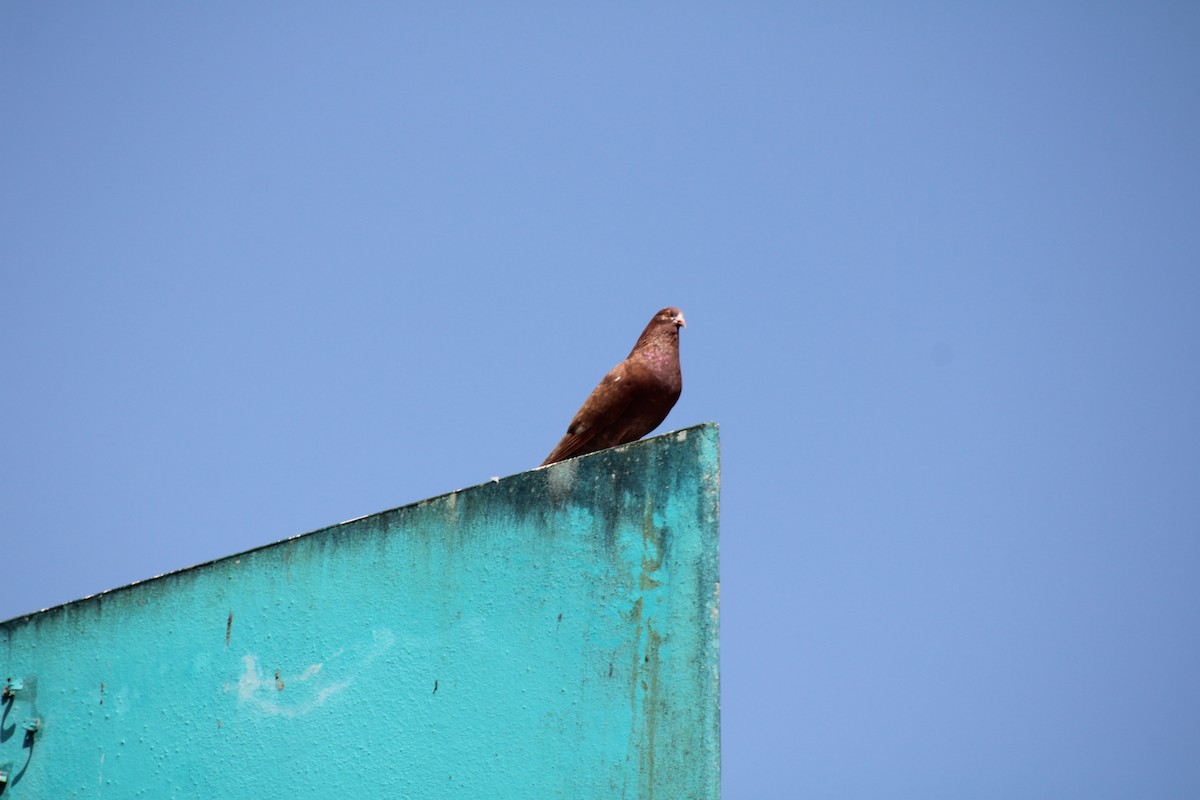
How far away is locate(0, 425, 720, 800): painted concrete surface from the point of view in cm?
438

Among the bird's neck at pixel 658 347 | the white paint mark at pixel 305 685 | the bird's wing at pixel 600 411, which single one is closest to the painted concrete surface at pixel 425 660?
the white paint mark at pixel 305 685

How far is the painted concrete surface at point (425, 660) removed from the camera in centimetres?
438

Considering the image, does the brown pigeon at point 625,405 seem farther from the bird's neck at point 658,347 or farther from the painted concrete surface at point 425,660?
the painted concrete surface at point 425,660

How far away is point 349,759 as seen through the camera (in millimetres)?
4574

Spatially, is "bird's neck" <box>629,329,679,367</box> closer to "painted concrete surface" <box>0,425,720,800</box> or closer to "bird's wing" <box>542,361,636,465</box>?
"bird's wing" <box>542,361,636,465</box>

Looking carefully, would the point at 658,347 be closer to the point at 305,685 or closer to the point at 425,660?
the point at 425,660

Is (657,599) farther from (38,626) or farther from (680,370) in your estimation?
(38,626)

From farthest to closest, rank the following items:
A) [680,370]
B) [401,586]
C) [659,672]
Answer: [680,370]
[401,586]
[659,672]

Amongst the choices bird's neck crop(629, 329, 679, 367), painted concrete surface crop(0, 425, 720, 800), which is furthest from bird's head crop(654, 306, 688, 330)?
painted concrete surface crop(0, 425, 720, 800)

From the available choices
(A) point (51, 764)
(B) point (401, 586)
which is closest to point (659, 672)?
(B) point (401, 586)

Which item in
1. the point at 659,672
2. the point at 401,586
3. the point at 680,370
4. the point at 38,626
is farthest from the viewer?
the point at 680,370

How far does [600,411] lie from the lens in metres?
6.28

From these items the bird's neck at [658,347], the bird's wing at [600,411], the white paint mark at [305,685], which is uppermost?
the bird's neck at [658,347]

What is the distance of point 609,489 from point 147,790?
2172 millimetres
